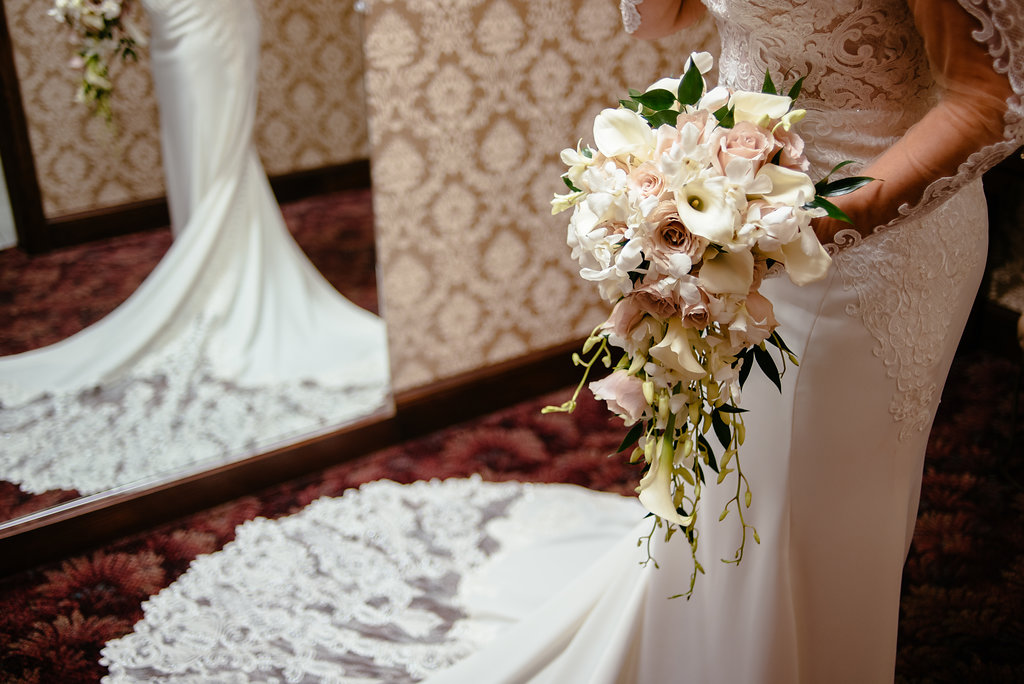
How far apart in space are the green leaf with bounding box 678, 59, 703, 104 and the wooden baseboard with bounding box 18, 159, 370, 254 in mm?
1558

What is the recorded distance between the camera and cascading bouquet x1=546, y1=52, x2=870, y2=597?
3.47 ft

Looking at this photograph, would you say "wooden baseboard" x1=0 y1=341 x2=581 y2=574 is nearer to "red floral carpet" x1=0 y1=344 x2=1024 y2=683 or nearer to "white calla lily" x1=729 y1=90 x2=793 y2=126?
"red floral carpet" x1=0 y1=344 x2=1024 y2=683

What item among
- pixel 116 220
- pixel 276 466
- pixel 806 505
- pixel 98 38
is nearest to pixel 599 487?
pixel 276 466

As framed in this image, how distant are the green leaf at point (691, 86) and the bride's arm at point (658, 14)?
0.44 metres

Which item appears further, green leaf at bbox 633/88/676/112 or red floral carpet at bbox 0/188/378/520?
red floral carpet at bbox 0/188/378/520

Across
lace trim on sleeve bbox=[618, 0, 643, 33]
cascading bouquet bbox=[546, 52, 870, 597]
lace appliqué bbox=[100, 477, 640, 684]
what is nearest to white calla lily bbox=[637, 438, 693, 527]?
cascading bouquet bbox=[546, 52, 870, 597]

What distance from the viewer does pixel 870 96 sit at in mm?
1392

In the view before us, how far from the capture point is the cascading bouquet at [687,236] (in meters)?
1.06

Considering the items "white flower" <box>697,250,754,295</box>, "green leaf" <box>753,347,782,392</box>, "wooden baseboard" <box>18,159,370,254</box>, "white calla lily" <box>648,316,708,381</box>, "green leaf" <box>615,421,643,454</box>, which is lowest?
"green leaf" <box>615,421,643,454</box>

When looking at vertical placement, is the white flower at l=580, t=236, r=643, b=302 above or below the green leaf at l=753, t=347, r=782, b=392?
above

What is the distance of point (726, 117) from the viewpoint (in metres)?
1.11

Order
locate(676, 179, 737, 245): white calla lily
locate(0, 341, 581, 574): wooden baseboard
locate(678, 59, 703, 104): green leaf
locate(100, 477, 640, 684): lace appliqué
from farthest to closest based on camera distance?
locate(0, 341, 581, 574): wooden baseboard
locate(100, 477, 640, 684): lace appliqué
locate(678, 59, 703, 104): green leaf
locate(676, 179, 737, 245): white calla lily

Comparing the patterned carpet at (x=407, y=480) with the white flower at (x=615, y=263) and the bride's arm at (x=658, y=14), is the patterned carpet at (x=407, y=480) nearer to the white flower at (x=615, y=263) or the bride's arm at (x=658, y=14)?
the bride's arm at (x=658, y=14)

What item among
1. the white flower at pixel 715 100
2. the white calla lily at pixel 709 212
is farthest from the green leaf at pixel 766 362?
the white flower at pixel 715 100
